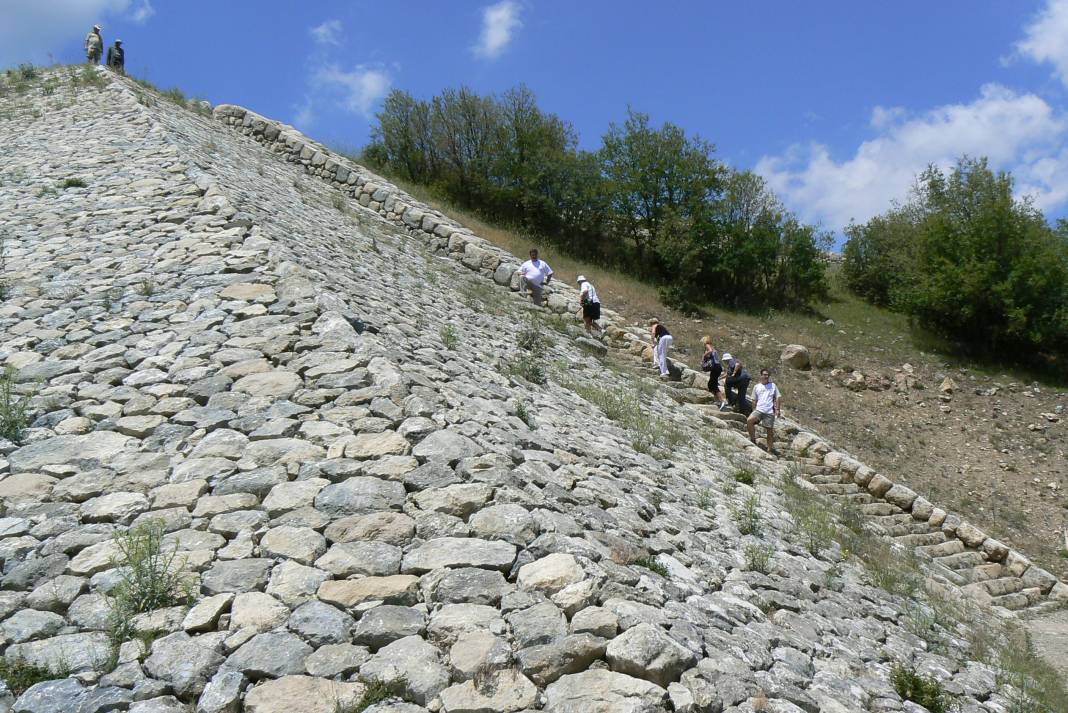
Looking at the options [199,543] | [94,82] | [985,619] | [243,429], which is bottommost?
[985,619]

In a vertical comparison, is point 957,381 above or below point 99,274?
above

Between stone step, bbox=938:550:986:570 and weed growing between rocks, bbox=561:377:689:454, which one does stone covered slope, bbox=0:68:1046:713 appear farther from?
stone step, bbox=938:550:986:570

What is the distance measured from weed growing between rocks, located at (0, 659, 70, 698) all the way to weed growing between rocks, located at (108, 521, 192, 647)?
287 millimetres

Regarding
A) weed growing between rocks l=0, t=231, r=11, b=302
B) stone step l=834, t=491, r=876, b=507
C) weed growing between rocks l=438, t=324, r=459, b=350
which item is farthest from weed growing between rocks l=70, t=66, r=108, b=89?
stone step l=834, t=491, r=876, b=507

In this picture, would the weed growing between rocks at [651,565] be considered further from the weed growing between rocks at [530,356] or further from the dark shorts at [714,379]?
the dark shorts at [714,379]

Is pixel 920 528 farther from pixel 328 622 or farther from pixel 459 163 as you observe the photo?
pixel 459 163

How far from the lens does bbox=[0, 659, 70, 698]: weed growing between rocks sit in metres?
3.49

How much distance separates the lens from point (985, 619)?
29.1 ft

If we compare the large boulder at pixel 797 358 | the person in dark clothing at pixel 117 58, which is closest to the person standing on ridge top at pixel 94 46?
the person in dark clothing at pixel 117 58

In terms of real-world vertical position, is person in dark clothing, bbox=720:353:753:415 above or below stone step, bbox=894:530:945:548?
above

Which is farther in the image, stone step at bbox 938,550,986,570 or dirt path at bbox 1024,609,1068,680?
stone step at bbox 938,550,986,570

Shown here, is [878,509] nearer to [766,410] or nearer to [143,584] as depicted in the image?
[766,410]

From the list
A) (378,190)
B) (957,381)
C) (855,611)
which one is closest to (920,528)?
(855,611)

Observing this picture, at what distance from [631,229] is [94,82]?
16787mm
